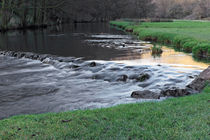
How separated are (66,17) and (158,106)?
110 m

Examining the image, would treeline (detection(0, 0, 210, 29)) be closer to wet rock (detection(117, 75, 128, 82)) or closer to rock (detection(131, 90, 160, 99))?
wet rock (detection(117, 75, 128, 82))

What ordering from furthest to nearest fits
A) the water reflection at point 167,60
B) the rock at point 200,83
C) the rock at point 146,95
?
the water reflection at point 167,60, the rock at point 200,83, the rock at point 146,95

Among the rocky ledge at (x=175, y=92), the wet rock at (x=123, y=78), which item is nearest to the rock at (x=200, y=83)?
the rocky ledge at (x=175, y=92)

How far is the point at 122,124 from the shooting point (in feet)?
26.3

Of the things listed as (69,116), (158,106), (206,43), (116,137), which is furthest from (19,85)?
(206,43)

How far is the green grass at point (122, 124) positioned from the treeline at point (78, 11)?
206 feet

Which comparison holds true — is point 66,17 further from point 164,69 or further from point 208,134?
point 208,134

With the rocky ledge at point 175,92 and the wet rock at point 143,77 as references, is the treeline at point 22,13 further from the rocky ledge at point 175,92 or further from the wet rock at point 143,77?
the rocky ledge at point 175,92

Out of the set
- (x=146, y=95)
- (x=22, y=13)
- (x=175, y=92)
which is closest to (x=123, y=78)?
(x=146, y=95)

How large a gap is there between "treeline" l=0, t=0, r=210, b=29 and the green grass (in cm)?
6265

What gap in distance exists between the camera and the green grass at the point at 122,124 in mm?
7285

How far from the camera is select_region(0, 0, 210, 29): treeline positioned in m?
74.0

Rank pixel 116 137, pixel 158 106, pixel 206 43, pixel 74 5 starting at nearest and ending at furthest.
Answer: pixel 116 137 < pixel 158 106 < pixel 206 43 < pixel 74 5

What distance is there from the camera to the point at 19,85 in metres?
17.1
